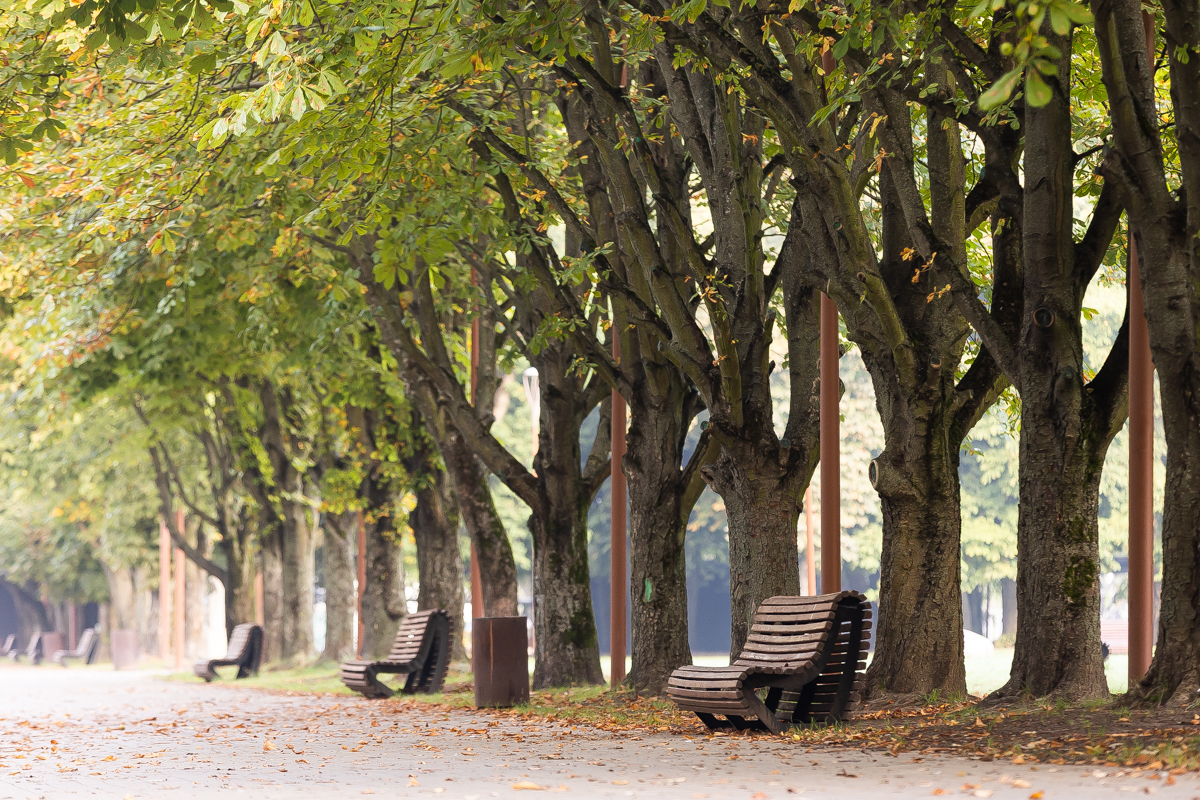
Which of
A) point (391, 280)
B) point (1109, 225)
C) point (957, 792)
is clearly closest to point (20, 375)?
point (391, 280)

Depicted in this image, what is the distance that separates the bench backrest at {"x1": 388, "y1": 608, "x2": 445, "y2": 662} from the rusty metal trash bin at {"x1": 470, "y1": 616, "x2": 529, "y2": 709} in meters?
2.99

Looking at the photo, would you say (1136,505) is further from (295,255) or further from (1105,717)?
(295,255)

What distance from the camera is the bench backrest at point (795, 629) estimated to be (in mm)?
9781

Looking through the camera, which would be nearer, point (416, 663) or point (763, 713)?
point (763, 713)

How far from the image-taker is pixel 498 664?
13867mm

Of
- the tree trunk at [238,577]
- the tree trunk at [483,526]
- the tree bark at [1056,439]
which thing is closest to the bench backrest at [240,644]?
the tree trunk at [238,577]

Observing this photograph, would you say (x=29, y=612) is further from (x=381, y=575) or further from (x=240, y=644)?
(x=381, y=575)

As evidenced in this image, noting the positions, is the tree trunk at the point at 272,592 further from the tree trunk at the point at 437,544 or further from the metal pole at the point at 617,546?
the metal pole at the point at 617,546

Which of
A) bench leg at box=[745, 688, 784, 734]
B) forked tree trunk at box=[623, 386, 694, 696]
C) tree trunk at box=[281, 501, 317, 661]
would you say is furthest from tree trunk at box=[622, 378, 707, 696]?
tree trunk at box=[281, 501, 317, 661]

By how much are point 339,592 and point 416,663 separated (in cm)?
924

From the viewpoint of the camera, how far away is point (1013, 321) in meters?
10.8

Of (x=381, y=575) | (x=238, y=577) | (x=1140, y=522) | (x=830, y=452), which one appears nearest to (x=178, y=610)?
(x=238, y=577)

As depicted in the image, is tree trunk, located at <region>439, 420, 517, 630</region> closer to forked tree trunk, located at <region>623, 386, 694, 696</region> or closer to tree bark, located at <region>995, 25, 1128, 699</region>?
forked tree trunk, located at <region>623, 386, 694, 696</region>

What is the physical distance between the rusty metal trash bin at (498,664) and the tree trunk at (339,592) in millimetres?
11798
